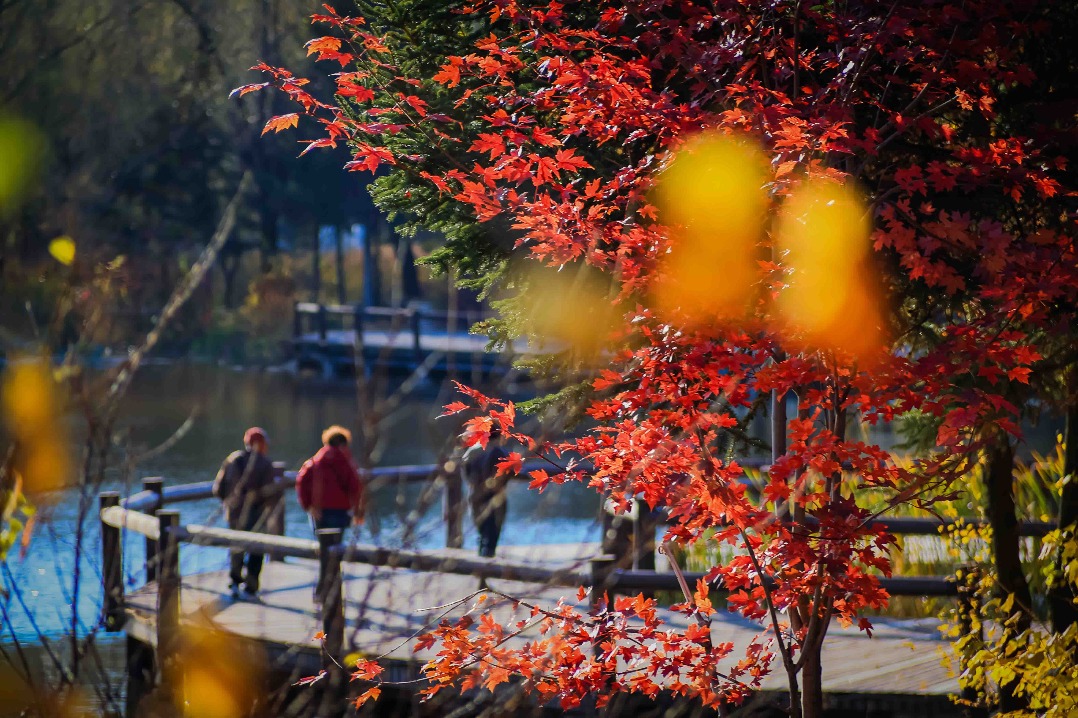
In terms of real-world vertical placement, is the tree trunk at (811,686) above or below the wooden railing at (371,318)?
below

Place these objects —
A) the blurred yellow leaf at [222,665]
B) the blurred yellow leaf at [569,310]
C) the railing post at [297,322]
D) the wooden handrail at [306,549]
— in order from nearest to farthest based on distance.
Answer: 1. the blurred yellow leaf at [569,310]
2. the blurred yellow leaf at [222,665]
3. the wooden handrail at [306,549]
4. the railing post at [297,322]

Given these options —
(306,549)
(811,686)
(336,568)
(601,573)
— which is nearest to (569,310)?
(601,573)

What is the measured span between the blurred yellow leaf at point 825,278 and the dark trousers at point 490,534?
698 cm

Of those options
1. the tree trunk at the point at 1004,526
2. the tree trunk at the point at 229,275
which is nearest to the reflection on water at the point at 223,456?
the tree trunk at the point at 1004,526

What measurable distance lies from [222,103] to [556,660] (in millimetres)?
30853

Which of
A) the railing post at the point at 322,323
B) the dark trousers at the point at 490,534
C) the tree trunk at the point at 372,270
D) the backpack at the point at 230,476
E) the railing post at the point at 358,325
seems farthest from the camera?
the tree trunk at the point at 372,270

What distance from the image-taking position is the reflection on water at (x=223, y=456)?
39.5ft

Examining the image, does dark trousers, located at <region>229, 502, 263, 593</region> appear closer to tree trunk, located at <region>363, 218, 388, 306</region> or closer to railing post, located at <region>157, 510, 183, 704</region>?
railing post, located at <region>157, 510, 183, 704</region>

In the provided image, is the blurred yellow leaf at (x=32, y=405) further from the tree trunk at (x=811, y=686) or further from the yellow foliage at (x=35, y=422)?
the tree trunk at (x=811, y=686)

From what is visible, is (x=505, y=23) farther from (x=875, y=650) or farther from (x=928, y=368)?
(x=875, y=650)

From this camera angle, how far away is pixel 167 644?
7914 mm

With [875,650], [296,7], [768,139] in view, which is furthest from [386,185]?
[296,7]

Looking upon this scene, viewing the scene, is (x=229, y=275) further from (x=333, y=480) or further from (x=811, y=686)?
(x=811, y=686)

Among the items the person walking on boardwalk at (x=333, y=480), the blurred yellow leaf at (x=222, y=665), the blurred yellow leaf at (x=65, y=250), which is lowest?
the blurred yellow leaf at (x=222, y=665)
